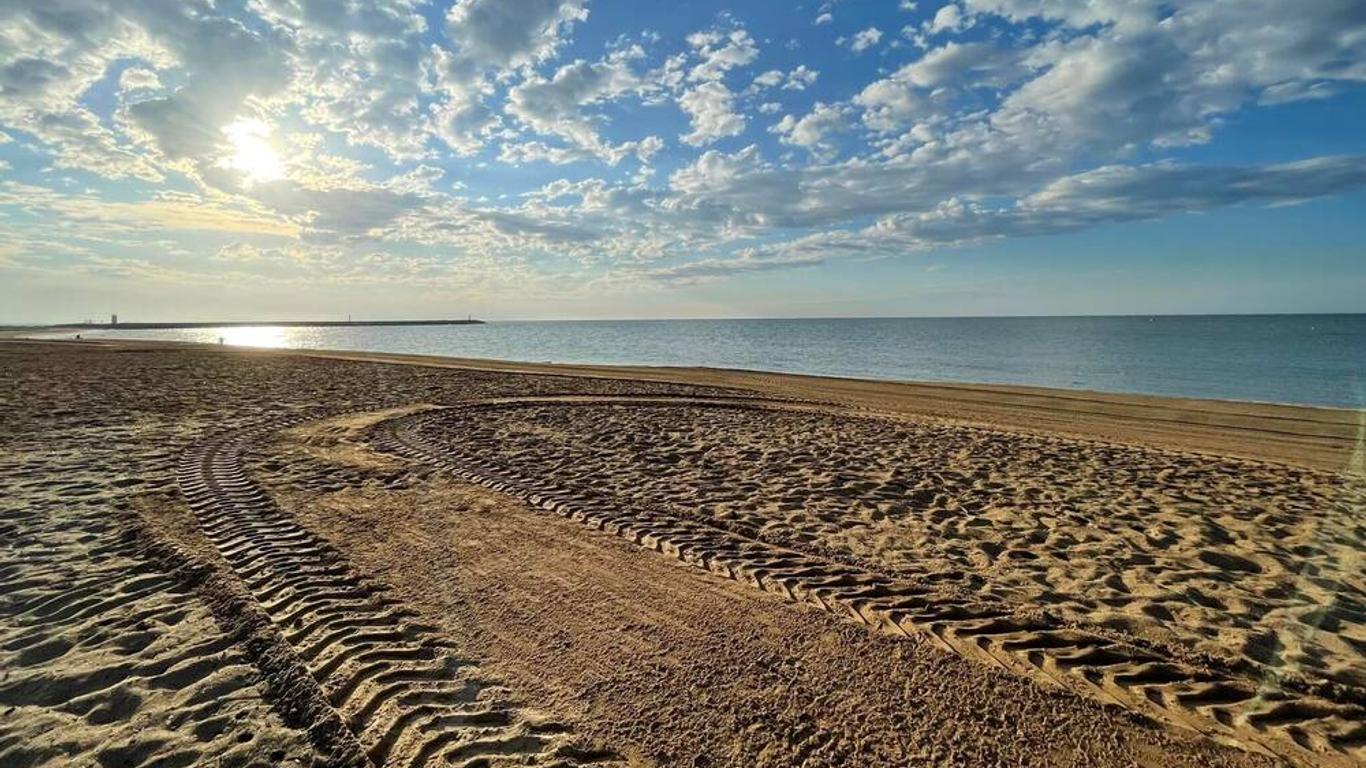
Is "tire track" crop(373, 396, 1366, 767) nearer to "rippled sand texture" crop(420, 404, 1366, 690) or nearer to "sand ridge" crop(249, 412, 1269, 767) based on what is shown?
"sand ridge" crop(249, 412, 1269, 767)

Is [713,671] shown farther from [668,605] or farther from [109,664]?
[109,664]

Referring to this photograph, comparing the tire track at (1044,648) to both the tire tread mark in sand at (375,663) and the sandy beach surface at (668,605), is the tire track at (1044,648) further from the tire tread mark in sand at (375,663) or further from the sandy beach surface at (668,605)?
the tire tread mark in sand at (375,663)

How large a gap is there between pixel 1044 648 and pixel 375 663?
15.2 ft

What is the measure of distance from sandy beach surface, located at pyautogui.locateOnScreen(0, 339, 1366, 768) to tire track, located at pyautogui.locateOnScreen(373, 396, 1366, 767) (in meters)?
0.02

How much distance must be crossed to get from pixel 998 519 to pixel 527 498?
19.1 feet

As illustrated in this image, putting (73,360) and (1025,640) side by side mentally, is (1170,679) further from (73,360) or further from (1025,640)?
(73,360)

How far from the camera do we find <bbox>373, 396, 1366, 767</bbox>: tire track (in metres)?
3.64

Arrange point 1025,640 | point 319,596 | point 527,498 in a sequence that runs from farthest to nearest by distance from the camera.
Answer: point 527,498, point 319,596, point 1025,640

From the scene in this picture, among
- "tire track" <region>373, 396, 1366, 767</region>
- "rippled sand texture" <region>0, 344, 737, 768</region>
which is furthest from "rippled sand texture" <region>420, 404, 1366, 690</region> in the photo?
"rippled sand texture" <region>0, 344, 737, 768</region>

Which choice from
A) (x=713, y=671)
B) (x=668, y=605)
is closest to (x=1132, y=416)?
(x=668, y=605)

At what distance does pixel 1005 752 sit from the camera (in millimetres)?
3365

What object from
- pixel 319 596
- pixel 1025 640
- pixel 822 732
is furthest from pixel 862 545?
pixel 319 596

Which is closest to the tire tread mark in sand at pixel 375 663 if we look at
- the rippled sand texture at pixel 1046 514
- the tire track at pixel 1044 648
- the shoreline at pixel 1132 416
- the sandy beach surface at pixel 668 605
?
the sandy beach surface at pixel 668 605

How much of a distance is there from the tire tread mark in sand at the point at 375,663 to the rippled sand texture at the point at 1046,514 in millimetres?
3400
